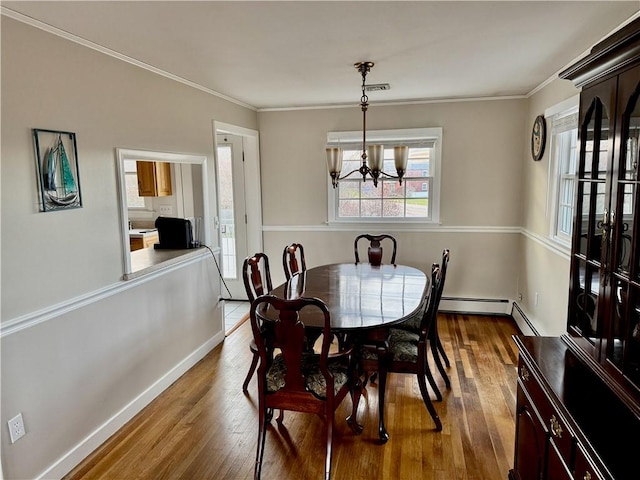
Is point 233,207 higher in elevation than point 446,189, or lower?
lower

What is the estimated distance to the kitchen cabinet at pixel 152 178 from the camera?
3.81 m

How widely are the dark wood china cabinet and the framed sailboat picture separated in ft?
7.76

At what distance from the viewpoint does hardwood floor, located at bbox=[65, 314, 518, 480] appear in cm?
228

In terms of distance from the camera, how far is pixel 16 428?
201 centimetres

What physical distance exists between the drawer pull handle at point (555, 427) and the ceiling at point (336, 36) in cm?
172

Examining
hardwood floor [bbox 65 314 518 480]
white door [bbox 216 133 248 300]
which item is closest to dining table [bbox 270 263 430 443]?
hardwood floor [bbox 65 314 518 480]

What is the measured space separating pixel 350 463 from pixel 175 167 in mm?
2996

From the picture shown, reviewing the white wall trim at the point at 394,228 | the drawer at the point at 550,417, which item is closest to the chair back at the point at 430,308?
the drawer at the point at 550,417

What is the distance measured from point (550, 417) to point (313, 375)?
1.13m

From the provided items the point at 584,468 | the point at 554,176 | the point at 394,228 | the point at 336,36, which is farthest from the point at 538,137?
the point at 584,468

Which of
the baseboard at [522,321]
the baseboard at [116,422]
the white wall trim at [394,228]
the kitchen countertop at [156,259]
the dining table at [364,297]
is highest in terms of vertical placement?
the white wall trim at [394,228]

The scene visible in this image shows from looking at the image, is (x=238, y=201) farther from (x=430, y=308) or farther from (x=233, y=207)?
(x=430, y=308)

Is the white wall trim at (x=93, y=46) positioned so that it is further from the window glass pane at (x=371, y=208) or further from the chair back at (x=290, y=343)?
the window glass pane at (x=371, y=208)

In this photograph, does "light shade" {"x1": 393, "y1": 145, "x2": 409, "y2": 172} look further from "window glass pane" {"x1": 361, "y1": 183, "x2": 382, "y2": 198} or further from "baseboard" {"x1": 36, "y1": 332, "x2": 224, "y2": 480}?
"baseboard" {"x1": 36, "y1": 332, "x2": 224, "y2": 480}
